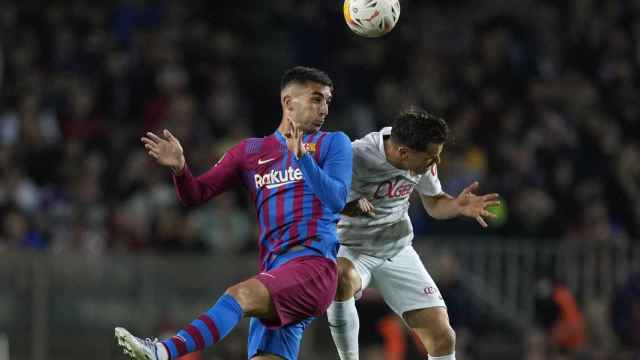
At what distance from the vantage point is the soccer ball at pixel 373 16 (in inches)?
323

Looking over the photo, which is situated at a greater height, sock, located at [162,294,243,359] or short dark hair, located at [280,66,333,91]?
short dark hair, located at [280,66,333,91]

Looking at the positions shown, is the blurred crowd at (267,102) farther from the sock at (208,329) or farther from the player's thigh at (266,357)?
the sock at (208,329)

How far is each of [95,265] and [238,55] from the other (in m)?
5.33

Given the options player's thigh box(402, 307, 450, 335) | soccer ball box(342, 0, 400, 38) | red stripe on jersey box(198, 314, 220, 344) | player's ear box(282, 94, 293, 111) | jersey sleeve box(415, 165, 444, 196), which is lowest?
player's thigh box(402, 307, 450, 335)

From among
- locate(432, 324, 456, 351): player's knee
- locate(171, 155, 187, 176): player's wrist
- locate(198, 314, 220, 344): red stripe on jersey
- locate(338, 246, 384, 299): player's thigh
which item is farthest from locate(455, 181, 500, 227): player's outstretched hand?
locate(198, 314, 220, 344): red stripe on jersey

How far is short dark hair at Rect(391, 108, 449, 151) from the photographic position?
7.71m

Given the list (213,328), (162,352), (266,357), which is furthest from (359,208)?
(162,352)

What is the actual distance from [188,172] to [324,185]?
90 centimetres

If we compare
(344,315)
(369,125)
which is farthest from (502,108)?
(344,315)

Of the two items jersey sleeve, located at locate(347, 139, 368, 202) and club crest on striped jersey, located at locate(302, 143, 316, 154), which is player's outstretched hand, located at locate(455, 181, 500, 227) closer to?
jersey sleeve, located at locate(347, 139, 368, 202)

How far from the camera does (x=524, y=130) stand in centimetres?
1599

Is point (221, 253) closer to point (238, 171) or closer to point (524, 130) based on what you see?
point (524, 130)

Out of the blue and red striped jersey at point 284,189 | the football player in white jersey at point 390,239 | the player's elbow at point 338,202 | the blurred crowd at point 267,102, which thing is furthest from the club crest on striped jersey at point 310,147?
the blurred crowd at point 267,102

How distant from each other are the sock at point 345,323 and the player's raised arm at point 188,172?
3.72ft
